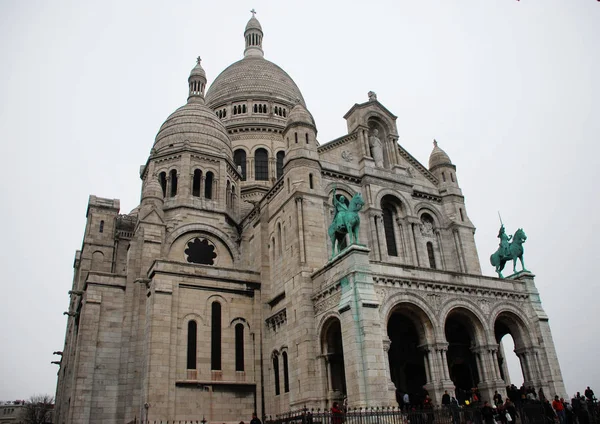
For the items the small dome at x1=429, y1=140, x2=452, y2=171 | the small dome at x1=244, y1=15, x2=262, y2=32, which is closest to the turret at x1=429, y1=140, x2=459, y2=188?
the small dome at x1=429, y1=140, x2=452, y2=171

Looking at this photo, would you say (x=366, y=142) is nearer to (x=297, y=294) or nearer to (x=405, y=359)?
(x=297, y=294)

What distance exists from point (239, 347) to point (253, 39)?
45.5 m

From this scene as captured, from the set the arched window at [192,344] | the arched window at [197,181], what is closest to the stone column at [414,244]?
the arched window at [192,344]

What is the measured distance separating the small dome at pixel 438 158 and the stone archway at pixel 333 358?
16475 mm

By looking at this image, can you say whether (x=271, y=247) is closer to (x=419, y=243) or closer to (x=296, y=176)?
(x=296, y=176)

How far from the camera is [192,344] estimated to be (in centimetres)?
2888

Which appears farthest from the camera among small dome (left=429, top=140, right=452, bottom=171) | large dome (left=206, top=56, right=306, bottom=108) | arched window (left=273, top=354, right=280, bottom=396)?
large dome (left=206, top=56, right=306, bottom=108)

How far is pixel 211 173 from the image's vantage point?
38.4m

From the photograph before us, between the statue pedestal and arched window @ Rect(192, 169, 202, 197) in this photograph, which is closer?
the statue pedestal

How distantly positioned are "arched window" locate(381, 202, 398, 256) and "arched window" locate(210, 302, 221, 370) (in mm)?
10832

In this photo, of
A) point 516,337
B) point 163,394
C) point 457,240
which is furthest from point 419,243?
point 163,394

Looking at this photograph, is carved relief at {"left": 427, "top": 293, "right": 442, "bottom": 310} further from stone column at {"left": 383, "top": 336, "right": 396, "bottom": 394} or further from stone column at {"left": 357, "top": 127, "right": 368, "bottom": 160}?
stone column at {"left": 357, "top": 127, "right": 368, "bottom": 160}

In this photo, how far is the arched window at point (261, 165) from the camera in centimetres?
4894

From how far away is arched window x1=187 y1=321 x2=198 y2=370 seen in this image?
28.4 m
